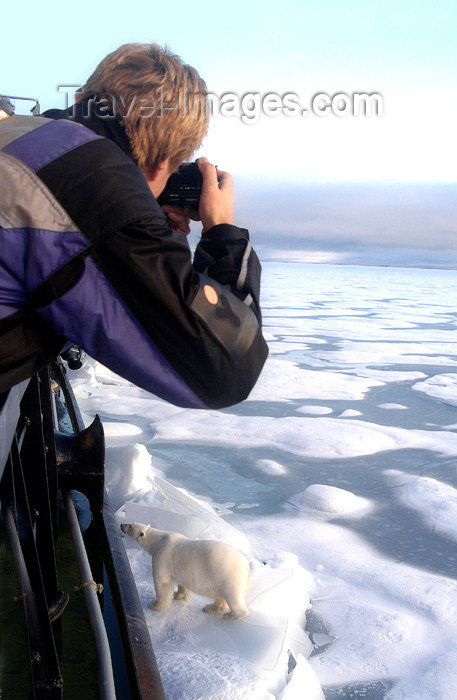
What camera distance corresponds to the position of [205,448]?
13.5 ft

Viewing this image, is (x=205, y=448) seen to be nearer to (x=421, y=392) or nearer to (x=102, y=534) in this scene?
(x=102, y=534)

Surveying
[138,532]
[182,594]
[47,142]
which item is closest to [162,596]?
[182,594]

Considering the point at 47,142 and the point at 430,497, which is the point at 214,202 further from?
the point at 430,497

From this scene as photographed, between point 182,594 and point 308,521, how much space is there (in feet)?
3.54

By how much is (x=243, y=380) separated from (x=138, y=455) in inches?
87.2

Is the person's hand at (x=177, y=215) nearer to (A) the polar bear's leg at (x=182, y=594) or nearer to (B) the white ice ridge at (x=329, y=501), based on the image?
(A) the polar bear's leg at (x=182, y=594)

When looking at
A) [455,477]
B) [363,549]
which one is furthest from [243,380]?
[455,477]

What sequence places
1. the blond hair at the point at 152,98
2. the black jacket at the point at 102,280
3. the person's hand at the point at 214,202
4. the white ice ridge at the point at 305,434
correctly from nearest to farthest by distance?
the black jacket at the point at 102,280 < the blond hair at the point at 152,98 < the person's hand at the point at 214,202 < the white ice ridge at the point at 305,434

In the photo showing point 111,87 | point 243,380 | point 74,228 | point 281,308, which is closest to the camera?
point 74,228

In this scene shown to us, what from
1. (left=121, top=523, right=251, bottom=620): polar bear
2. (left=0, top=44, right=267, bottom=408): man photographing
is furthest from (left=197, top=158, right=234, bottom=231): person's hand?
(left=121, top=523, right=251, bottom=620): polar bear

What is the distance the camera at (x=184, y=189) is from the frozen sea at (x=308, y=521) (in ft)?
3.80

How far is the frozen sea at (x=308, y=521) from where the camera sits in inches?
70.6

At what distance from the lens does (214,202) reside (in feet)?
3.76

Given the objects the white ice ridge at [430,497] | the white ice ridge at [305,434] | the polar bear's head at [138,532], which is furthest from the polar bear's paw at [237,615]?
the white ice ridge at [305,434]
